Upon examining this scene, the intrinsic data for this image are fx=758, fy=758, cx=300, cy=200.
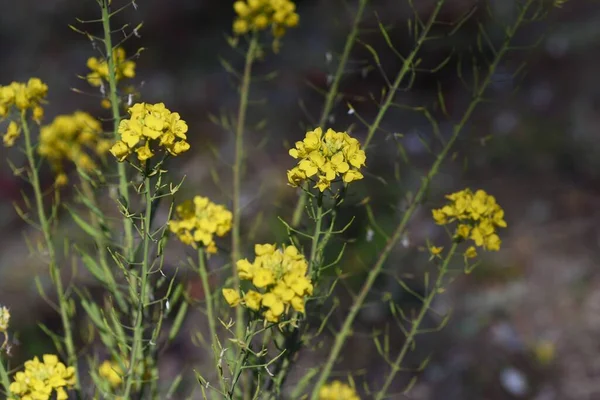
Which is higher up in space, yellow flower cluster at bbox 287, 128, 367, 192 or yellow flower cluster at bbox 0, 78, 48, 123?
yellow flower cluster at bbox 0, 78, 48, 123

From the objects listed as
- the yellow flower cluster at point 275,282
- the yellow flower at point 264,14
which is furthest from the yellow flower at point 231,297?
the yellow flower at point 264,14

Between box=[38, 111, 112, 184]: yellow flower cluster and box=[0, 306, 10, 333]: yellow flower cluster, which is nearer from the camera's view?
box=[0, 306, 10, 333]: yellow flower cluster

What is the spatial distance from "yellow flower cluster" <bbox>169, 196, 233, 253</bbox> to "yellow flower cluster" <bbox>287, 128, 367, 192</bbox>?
0.41 m

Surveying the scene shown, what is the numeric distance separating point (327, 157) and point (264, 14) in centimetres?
90

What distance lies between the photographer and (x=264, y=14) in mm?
2162

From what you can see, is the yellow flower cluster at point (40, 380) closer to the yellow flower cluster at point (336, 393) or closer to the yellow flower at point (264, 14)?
the yellow flower cluster at point (336, 393)

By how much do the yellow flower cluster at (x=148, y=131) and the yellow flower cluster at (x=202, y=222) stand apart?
40 cm

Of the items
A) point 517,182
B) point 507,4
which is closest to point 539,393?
point 517,182

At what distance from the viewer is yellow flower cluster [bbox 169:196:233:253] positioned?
176 cm

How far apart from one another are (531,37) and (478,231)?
15.3ft

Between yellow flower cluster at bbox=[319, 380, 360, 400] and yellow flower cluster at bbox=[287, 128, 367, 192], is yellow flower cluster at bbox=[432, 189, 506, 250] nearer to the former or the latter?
yellow flower cluster at bbox=[287, 128, 367, 192]

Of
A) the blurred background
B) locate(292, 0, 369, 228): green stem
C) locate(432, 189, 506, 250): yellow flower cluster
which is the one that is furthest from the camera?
the blurred background

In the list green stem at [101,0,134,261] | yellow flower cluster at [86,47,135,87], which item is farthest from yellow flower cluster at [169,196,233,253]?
yellow flower cluster at [86,47,135,87]

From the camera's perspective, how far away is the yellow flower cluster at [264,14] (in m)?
2.13
